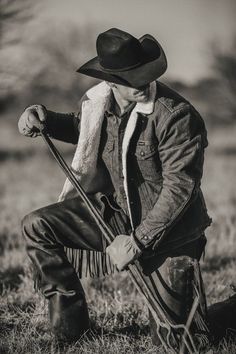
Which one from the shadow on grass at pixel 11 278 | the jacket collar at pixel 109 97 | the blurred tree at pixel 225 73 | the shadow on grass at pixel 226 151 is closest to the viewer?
the jacket collar at pixel 109 97

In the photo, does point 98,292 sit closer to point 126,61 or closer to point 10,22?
point 126,61

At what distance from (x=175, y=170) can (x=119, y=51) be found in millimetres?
719

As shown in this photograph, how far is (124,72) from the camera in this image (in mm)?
4055

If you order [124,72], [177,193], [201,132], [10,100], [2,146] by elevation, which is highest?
[124,72]

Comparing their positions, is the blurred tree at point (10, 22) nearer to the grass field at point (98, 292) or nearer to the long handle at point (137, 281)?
the grass field at point (98, 292)

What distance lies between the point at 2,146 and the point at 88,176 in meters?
11.9

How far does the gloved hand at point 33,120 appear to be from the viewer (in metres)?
4.49

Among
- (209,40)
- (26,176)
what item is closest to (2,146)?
(26,176)

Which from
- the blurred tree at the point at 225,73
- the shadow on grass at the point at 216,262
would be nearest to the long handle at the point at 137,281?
the shadow on grass at the point at 216,262

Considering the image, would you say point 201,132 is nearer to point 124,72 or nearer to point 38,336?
point 124,72

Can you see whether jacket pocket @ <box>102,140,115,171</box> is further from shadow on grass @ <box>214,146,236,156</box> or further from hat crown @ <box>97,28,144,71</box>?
shadow on grass @ <box>214,146,236,156</box>

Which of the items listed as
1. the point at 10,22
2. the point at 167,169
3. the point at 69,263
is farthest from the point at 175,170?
the point at 10,22

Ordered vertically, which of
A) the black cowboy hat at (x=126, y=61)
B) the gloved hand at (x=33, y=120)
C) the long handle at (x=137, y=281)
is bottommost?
the long handle at (x=137, y=281)

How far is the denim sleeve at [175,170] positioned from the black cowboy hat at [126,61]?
0.27 metres
